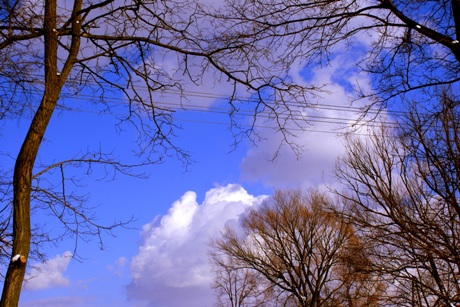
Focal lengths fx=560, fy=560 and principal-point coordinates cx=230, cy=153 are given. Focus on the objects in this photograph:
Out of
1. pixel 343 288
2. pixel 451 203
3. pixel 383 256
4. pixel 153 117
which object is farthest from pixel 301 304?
pixel 153 117

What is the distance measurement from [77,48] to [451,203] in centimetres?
684

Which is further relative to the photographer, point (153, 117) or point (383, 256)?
point (383, 256)

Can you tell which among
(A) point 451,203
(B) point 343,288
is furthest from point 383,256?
(B) point 343,288

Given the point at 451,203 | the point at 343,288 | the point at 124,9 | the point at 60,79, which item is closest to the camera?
the point at 60,79

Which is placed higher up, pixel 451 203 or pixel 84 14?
pixel 84 14

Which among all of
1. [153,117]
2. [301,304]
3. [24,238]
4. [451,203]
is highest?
[301,304]

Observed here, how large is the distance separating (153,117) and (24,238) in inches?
108

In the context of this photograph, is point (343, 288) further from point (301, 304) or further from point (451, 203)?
point (451, 203)

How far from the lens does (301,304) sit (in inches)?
1382

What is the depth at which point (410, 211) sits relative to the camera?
13.4 metres

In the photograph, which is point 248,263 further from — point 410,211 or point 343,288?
point 410,211

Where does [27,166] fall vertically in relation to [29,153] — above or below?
below

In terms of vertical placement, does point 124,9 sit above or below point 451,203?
above

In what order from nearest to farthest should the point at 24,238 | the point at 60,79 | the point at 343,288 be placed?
the point at 24,238 < the point at 60,79 < the point at 343,288
